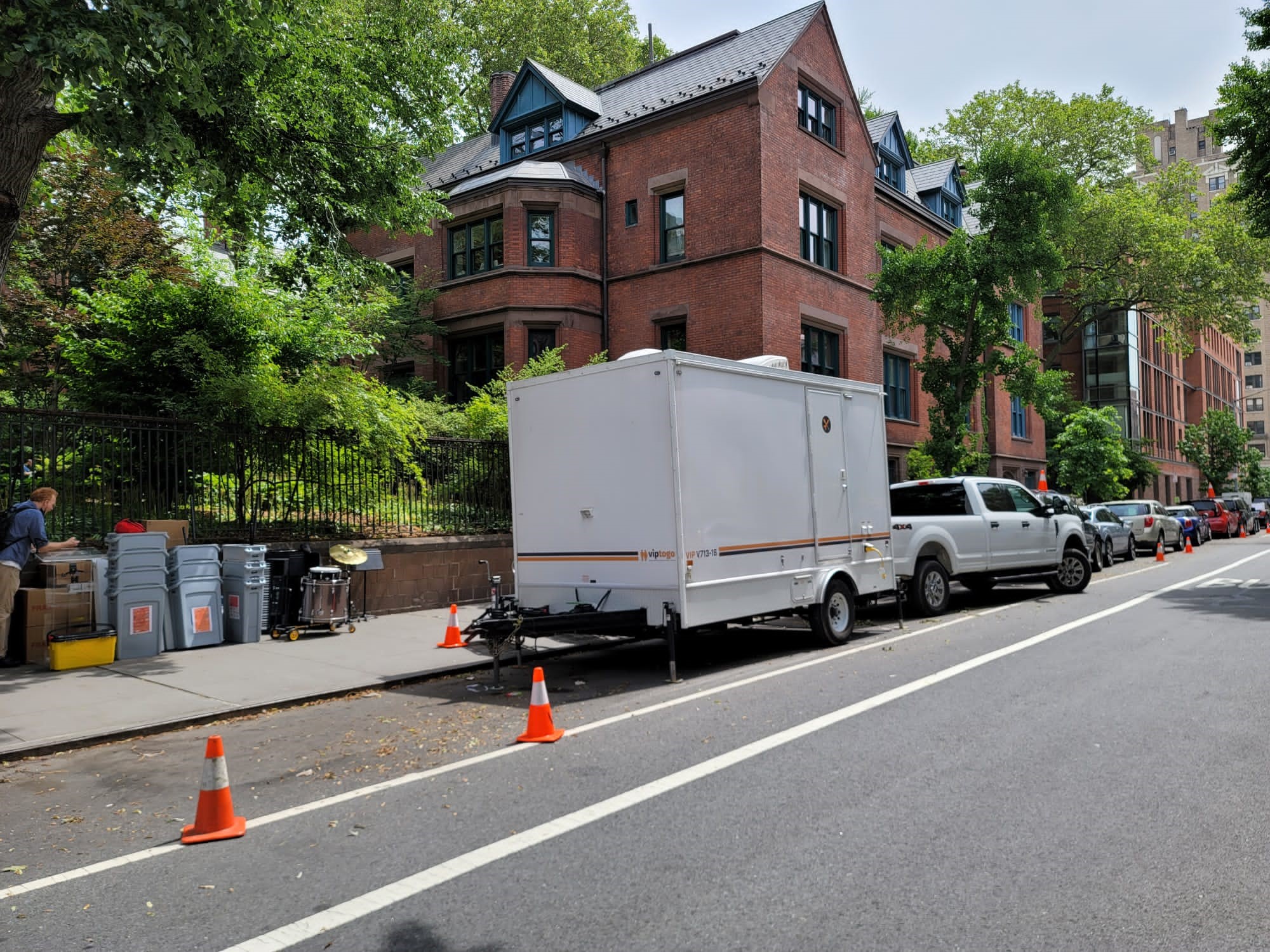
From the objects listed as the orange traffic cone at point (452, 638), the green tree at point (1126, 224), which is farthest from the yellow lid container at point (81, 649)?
the green tree at point (1126, 224)

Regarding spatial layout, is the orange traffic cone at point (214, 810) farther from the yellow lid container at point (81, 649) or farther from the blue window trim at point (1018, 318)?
the blue window trim at point (1018, 318)

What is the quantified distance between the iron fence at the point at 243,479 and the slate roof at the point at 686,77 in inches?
421

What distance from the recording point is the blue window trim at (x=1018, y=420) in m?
35.8

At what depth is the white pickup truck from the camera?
43.6 ft

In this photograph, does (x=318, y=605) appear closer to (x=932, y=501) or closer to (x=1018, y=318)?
(x=932, y=501)

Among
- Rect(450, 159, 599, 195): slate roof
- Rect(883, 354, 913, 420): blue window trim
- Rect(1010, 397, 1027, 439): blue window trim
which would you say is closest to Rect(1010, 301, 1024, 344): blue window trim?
Rect(1010, 397, 1027, 439): blue window trim

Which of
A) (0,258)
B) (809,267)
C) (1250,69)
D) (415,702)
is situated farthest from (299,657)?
(1250,69)

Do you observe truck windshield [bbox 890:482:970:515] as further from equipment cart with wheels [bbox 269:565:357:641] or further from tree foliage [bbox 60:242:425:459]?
equipment cart with wheels [bbox 269:565:357:641]

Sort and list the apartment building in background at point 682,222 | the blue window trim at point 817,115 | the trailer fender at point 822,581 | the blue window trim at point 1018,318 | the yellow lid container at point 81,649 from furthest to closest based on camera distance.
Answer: the blue window trim at point 1018,318
the blue window trim at point 817,115
the apartment building in background at point 682,222
the trailer fender at point 822,581
the yellow lid container at point 81,649

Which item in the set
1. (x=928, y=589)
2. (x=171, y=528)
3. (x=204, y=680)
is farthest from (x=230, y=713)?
(x=928, y=589)

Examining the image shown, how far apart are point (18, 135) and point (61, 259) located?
1225 cm

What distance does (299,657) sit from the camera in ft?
33.7

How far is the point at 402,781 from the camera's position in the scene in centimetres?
568

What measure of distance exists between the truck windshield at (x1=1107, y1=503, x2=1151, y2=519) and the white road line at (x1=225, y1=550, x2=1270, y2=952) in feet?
74.2
